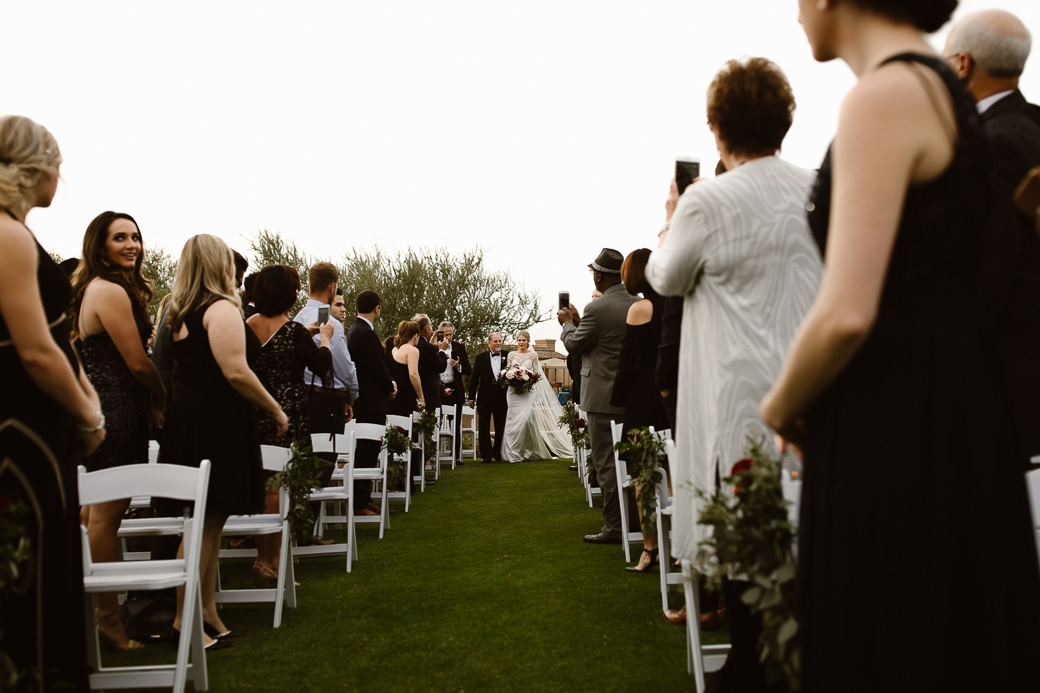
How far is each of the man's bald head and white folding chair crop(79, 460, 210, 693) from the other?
333 cm

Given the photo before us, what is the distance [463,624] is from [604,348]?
9.19ft

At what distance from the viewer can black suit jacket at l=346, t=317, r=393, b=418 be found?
885 centimetres

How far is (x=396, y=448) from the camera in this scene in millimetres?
8336

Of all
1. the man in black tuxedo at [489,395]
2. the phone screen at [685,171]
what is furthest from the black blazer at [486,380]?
the phone screen at [685,171]

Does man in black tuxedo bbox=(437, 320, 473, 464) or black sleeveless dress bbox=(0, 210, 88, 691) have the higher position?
man in black tuxedo bbox=(437, 320, 473, 464)

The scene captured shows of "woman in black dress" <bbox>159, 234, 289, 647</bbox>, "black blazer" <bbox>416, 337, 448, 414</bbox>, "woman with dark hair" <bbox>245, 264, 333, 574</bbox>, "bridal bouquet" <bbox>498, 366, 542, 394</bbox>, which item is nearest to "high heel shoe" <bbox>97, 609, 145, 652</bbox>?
"woman in black dress" <bbox>159, 234, 289, 647</bbox>

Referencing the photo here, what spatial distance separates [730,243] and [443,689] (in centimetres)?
243

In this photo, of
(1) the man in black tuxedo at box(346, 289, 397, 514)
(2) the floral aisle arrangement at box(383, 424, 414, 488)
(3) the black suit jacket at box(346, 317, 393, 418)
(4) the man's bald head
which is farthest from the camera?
(3) the black suit jacket at box(346, 317, 393, 418)

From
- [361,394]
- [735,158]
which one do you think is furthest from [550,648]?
[361,394]

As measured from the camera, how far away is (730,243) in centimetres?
249

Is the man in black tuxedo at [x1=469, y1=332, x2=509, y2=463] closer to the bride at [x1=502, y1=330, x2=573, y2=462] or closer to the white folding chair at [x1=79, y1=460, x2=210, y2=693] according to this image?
the bride at [x1=502, y1=330, x2=573, y2=462]

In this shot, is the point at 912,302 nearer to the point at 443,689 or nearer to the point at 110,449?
the point at 443,689

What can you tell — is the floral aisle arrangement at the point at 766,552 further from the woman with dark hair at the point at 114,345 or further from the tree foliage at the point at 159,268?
the tree foliage at the point at 159,268

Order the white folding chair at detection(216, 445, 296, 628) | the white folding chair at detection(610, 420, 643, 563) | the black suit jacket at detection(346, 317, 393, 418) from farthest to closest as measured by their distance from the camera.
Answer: the black suit jacket at detection(346, 317, 393, 418), the white folding chair at detection(610, 420, 643, 563), the white folding chair at detection(216, 445, 296, 628)
